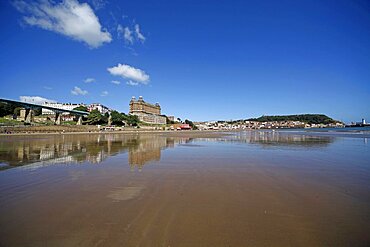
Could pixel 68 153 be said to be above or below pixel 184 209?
above

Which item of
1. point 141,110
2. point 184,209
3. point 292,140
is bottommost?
point 184,209

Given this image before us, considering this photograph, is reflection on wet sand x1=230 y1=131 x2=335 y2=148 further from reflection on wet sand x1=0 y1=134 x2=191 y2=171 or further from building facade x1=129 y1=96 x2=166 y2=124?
building facade x1=129 y1=96 x2=166 y2=124

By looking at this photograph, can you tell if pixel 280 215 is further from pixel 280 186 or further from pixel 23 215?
pixel 23 215

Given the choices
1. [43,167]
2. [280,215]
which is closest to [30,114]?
[43,167]

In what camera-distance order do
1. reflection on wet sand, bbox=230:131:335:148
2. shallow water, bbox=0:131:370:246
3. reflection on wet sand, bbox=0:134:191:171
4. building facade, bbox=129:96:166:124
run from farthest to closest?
building facade, bbox=129:96:166:124, reflection on wet sand, bbox=230:131:335:148, reflection on wet sand, bbox=0:134:191:171, shallow water, bbox=0:131:370:246

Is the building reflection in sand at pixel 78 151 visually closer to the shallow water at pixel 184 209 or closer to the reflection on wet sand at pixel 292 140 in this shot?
the reflection on wet sand at pixel 292 140

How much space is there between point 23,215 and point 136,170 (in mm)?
5090

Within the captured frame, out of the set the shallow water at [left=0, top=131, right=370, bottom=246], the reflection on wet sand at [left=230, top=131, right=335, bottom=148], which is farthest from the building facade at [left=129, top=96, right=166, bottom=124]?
the shallow water at [left=0, top=131, right=370, bottom=246]

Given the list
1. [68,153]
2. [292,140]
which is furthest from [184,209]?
[292,140]

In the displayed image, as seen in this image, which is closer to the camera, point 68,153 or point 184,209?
point 184,209

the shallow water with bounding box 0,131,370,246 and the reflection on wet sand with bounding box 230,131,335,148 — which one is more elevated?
the reflection on wet sand with bounding box 230,131,335,148

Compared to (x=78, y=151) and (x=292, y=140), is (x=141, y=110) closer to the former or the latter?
(x=292, y=140)

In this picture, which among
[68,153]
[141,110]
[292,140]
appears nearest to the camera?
[68,153]

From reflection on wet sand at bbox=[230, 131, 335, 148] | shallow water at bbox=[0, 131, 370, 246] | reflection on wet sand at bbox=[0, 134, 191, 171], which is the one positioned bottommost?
shallow water at bbox=[0, 131, 370, 246]
